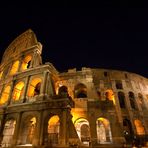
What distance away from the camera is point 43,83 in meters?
18.7

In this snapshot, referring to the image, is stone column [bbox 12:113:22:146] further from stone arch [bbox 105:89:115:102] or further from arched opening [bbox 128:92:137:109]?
arched opening [bbox 128:92:137:109]

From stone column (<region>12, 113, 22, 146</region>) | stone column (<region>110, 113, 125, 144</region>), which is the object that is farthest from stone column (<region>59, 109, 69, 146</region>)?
stone column (<region>110, 113, 125, 144</region>)

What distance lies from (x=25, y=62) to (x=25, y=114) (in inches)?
374

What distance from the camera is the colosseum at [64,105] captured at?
1577cm

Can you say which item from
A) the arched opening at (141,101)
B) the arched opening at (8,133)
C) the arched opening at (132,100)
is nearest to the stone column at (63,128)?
the arched opening at (8,133)

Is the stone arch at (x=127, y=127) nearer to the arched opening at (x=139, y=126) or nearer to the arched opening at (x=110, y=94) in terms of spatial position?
the arched opening at (x=139, y=126)

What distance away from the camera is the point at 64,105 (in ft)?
51.6

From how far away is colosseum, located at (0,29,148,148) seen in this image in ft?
51.7

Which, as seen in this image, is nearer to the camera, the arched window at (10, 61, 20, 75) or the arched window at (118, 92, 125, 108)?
the arched window at (10, 61, 20, 75)

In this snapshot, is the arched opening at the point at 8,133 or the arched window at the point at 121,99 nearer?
the arched opening at the point at 8,133

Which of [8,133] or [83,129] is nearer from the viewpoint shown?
[8,133]

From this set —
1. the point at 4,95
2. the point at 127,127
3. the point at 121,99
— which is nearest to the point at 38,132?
the point at 4,95

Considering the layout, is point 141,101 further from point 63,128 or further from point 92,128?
point 63,128

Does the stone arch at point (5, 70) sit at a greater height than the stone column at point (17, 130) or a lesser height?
greater
